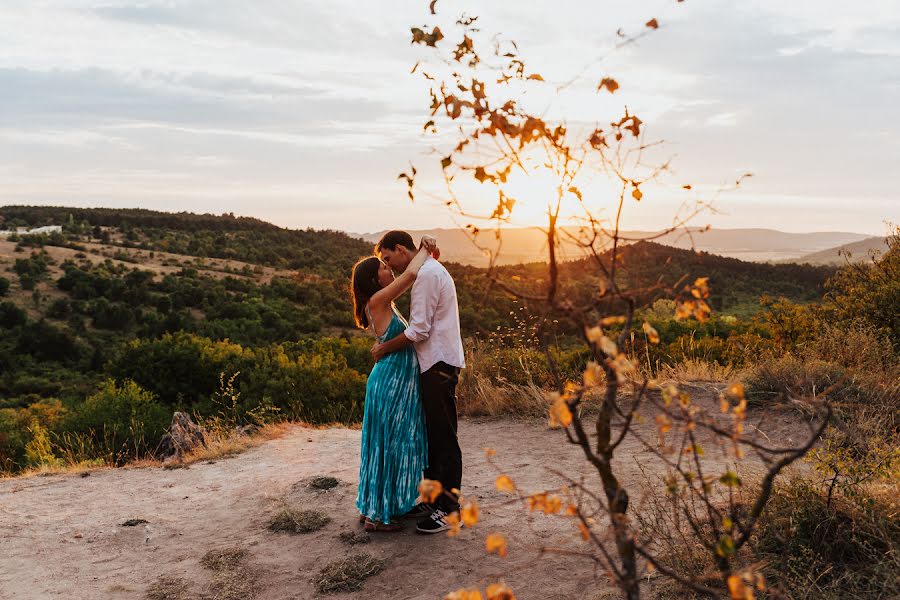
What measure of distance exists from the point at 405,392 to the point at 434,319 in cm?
56

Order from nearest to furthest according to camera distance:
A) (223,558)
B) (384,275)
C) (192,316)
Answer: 1. (384,275)
2. (223,558)
3. (192,316)

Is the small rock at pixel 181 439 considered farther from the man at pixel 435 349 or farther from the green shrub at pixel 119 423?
the man at pixel 435 349

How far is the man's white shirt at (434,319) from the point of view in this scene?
439cm

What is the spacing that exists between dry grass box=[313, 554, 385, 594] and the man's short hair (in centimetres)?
198

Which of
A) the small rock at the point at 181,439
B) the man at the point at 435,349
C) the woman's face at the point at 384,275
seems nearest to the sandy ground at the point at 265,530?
the man at the point at 435,349

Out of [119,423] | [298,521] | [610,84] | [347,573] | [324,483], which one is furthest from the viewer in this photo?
[119,423]

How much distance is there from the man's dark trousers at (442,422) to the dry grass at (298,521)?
1028 millimetres

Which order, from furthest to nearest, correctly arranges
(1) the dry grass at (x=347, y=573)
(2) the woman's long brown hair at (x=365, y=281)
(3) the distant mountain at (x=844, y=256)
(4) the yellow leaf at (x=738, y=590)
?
(3) the distant mountain at (x=844, y=256) → (2) the woman's long brown hair at (x=365, y=281) → (1) the dry grass at (x=347, y=573) → (4) the yellow leaf at (x=738, y=590)

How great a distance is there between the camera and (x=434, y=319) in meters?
4.54

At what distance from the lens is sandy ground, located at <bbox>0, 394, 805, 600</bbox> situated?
13.8 ft

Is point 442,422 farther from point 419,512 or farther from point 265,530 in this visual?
point 265,530

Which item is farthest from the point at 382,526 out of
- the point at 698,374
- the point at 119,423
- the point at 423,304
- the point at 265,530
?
the point at 119,423

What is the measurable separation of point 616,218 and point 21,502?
21.4 feet

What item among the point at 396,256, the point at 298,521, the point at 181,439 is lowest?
→ the point at 181,439
